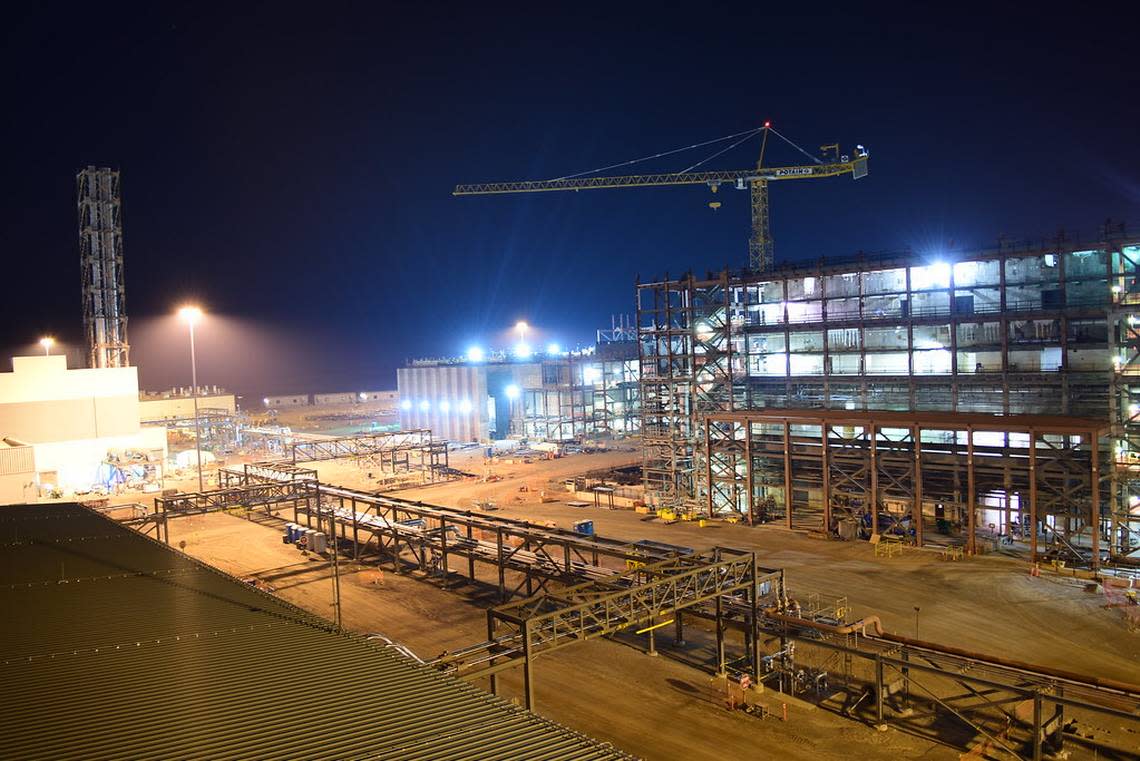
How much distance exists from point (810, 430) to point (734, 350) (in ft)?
22.8

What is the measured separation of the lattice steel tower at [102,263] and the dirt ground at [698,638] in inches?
1270

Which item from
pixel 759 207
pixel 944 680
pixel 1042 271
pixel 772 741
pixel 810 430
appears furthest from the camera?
pixel 759 207

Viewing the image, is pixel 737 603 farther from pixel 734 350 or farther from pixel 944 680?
pixel 734 350

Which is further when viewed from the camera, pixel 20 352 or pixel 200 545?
pixel 20 352

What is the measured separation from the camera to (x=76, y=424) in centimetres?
6369

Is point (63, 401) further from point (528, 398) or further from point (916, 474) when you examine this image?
point (916, 474)

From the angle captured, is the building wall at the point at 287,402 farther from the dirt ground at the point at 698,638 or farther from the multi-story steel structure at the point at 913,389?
the multi-story steel structure at the point at 913,389

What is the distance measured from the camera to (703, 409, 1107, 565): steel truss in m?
34.1

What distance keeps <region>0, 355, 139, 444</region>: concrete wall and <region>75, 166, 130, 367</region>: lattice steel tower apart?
4.43 m

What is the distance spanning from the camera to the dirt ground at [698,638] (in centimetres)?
1892

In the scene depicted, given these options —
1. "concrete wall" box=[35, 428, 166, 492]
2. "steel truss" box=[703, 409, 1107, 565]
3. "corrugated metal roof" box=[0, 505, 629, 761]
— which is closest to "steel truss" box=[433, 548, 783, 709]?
"corrugated metal roof" box=[0, 505, 629, 761]

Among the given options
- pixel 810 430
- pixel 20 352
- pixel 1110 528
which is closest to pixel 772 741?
pixel 1110 528

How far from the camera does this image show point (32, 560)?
23453 millimetres

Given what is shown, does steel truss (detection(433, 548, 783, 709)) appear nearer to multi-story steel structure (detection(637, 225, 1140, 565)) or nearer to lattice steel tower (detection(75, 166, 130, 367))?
multi-story steel structure (detection(637, 225, 1140, 565))
